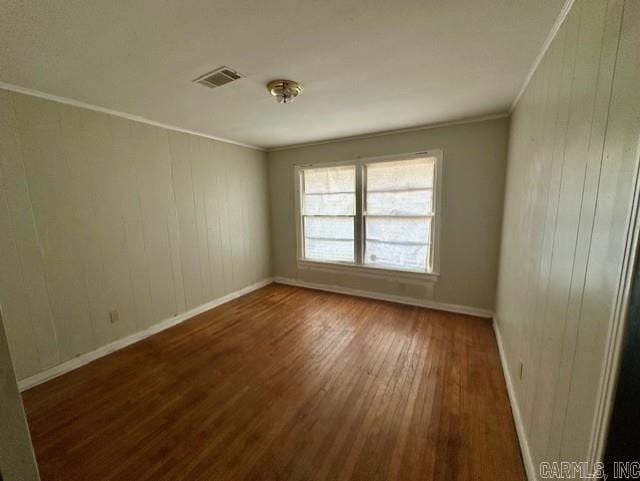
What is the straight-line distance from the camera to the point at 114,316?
8.54ft

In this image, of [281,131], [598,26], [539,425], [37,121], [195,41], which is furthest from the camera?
[281,131]

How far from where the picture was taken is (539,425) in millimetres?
1250

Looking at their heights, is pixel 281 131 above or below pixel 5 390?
above

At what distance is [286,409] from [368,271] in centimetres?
238

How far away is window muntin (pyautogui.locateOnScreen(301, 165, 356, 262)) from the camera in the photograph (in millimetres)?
3939

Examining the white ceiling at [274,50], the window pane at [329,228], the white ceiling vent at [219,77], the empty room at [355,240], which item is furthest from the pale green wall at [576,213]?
the window pane at [329,228]

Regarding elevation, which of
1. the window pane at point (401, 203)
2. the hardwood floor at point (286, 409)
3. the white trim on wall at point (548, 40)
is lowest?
the hardwood floor at point (286, 409)

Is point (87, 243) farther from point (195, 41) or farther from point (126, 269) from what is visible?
point (195, 41)

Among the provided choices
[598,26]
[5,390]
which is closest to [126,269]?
[5,390]

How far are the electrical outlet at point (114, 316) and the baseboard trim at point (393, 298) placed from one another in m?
2.49

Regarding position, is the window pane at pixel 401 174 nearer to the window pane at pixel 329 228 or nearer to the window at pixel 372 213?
the window at pixel 372 213

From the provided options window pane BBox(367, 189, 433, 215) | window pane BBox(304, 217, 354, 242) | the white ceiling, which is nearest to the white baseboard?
window pane BBox(367, 189, 433, 215)

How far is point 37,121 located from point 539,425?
398cm

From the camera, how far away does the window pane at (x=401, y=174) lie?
3.33 metres
